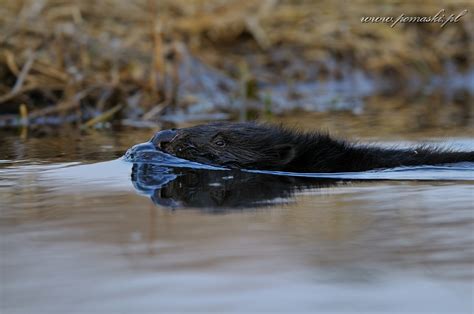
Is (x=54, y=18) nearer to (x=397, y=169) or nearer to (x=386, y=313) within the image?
(x=397, y=169)

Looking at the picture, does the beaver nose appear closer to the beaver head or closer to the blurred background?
the beaver head

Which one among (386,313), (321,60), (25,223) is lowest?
(386,313)

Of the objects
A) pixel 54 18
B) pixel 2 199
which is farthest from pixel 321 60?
pixel 2 199

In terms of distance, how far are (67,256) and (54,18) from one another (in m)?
8.07

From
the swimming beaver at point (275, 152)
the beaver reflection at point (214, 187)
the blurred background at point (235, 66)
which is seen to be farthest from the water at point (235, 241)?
the blurred background at point (235, 66)

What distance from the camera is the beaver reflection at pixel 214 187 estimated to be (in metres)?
4.51

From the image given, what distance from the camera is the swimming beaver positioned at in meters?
5.66

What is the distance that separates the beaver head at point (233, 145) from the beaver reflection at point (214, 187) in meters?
0.12

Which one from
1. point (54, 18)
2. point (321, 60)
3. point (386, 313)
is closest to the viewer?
A: point (386, 313)

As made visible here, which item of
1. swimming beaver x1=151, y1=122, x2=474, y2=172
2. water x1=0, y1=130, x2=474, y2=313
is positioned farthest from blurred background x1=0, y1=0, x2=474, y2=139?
Answer: water x1=0, y1=130, x2=474, y2=313

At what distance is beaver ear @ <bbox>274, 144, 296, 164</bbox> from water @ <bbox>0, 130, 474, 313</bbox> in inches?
7.4

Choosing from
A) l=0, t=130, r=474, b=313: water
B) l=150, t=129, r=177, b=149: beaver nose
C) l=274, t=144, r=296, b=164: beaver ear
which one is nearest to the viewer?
l=0, t=130, r=474, b=313: water

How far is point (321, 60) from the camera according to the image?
13.3 metres

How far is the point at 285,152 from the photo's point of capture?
5.66m
